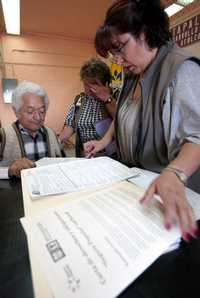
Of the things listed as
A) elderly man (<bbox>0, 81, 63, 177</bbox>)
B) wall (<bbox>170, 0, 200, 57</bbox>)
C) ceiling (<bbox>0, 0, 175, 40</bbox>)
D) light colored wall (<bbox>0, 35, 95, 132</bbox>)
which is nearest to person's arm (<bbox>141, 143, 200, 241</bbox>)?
elderly man (<bbox>0, 81, 63, 177</bbox>)

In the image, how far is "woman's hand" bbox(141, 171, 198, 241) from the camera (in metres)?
0.35

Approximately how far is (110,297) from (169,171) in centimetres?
28

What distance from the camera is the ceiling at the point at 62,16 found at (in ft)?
9.02

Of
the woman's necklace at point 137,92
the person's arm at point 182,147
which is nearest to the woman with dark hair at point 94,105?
the woman's necklace at point 137,92

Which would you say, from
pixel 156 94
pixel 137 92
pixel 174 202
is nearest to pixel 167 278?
pixel 174 202

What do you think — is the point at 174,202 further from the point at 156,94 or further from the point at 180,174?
the point at 156,94

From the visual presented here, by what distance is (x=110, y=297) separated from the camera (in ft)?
0.91

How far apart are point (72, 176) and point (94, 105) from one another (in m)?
0.97

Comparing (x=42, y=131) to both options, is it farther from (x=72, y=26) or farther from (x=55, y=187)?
(x=72, y=26)

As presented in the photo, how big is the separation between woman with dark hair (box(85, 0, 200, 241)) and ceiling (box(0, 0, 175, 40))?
203 centimetres

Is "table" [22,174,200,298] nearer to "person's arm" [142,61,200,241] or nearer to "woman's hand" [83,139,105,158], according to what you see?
"person's arm" [142,61,200,241]

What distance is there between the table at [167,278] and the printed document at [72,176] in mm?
234

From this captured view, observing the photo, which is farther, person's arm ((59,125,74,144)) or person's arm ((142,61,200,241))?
person's arm ((59,125,74,144))

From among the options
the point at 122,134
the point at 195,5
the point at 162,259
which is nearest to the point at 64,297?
the point at 162,259
